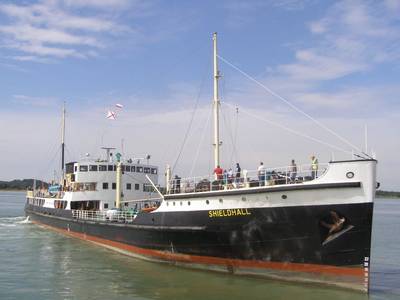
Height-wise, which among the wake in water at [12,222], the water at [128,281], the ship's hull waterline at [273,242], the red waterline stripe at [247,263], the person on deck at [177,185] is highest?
the person on deck at [177,185]

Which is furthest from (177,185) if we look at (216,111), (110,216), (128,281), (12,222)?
(12,222)

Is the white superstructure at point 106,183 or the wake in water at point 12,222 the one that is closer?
the white superstructure at point 106,183

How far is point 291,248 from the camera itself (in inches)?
672

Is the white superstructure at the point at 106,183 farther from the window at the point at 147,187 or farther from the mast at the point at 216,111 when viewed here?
the mast at the point at 216,111

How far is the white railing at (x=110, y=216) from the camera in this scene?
81.3 ft

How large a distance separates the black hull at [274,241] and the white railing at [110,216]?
137 inches

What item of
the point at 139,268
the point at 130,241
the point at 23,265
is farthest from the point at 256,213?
the point at 23,265

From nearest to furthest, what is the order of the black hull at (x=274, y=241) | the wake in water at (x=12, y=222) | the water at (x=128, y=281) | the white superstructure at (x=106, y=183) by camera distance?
the water at (x=128, y=281) → the black hull at (x=274, y=241) → the white superstructure at (x=106, y=183) → the wake in water at (x=12, y=222)

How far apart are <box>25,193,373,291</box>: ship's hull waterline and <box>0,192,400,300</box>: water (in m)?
0.43

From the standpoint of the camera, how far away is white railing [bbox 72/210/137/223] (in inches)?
976

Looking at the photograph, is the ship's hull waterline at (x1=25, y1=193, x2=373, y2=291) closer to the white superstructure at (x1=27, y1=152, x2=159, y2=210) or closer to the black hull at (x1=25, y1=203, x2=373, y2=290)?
the black hull at (x1=25, y1=203, x2=373, y2=290)

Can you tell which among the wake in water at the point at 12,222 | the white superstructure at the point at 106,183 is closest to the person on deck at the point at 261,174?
the white superstructure at the point at 106,183

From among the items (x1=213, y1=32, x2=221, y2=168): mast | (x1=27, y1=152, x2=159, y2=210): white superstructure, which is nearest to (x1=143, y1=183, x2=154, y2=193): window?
(x1=27, y1=152, x2=159, y2=210): white superstructure

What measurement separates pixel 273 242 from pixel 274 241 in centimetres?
5
